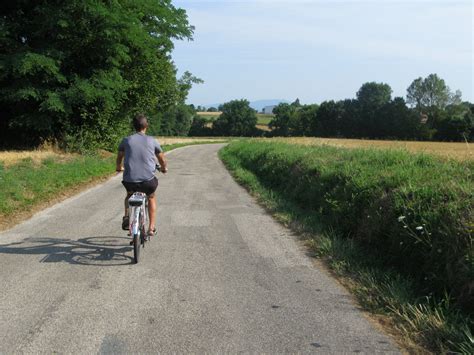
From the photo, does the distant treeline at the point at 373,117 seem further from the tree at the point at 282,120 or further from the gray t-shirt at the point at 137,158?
the gray t-shirt at the point at 137,158

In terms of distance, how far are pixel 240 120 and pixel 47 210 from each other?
113172 millimetres

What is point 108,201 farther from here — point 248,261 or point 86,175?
point 248,261

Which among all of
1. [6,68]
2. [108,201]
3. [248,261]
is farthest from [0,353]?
[6,68]

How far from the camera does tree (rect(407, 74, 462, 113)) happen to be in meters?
103

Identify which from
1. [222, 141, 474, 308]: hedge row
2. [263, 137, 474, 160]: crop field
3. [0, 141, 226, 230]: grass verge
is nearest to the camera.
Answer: [222, 141, 474, 308]: hedge row

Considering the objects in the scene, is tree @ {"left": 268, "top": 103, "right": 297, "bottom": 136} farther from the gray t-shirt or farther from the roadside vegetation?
the gray t-shirt

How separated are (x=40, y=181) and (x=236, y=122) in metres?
111

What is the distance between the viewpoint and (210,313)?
14.4 feet

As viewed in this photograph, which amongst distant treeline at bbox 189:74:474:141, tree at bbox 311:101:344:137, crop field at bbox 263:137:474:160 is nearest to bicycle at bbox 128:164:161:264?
crop field at bbox 263:137:474:160

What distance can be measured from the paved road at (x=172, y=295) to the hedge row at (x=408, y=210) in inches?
40.3

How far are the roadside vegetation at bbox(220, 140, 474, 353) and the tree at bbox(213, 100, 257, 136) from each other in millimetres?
110481

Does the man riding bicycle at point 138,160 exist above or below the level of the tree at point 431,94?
below

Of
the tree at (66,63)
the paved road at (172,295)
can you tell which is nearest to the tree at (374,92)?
the tree at (66,63)

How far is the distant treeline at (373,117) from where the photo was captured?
7831 cm
